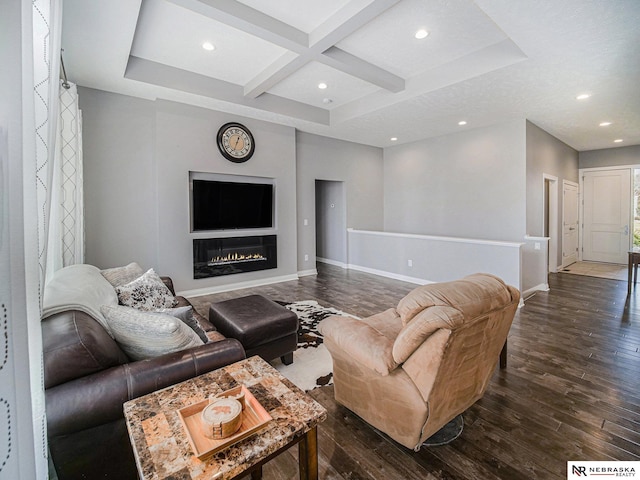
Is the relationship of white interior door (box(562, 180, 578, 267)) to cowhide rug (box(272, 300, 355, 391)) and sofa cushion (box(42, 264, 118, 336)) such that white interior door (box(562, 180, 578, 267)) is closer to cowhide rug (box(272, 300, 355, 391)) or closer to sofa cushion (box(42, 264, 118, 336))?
cowhide rug (box(272, 300, 355, 391))

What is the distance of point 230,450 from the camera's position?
101cm

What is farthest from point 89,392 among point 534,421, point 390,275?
point 390,275

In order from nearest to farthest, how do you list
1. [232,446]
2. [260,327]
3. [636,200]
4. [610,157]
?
[232,446] < [260,327] < [636,200] < [610,157]

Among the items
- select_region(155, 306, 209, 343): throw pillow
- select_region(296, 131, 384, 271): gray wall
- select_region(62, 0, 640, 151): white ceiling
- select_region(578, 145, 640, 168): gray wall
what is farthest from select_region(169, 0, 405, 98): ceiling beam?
select_region(578, 145, 640, 168): gray wall

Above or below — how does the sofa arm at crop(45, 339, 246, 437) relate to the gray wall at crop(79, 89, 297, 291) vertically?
below

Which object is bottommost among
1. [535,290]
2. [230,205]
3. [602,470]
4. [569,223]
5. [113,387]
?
[602,470]

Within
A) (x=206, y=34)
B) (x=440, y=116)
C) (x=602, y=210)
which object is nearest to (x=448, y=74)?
(x=440, y=116)

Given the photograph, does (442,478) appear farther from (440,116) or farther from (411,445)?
(440,116)

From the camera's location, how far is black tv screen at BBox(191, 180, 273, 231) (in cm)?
491

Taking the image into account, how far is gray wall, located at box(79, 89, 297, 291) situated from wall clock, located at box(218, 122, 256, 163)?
0.10 meters

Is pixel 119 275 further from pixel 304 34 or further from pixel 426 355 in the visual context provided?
pixel 304 34

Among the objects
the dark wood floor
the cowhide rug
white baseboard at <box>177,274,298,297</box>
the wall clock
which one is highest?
the wall clock

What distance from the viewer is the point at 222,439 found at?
40.3 inches

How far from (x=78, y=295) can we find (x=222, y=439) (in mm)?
1359
